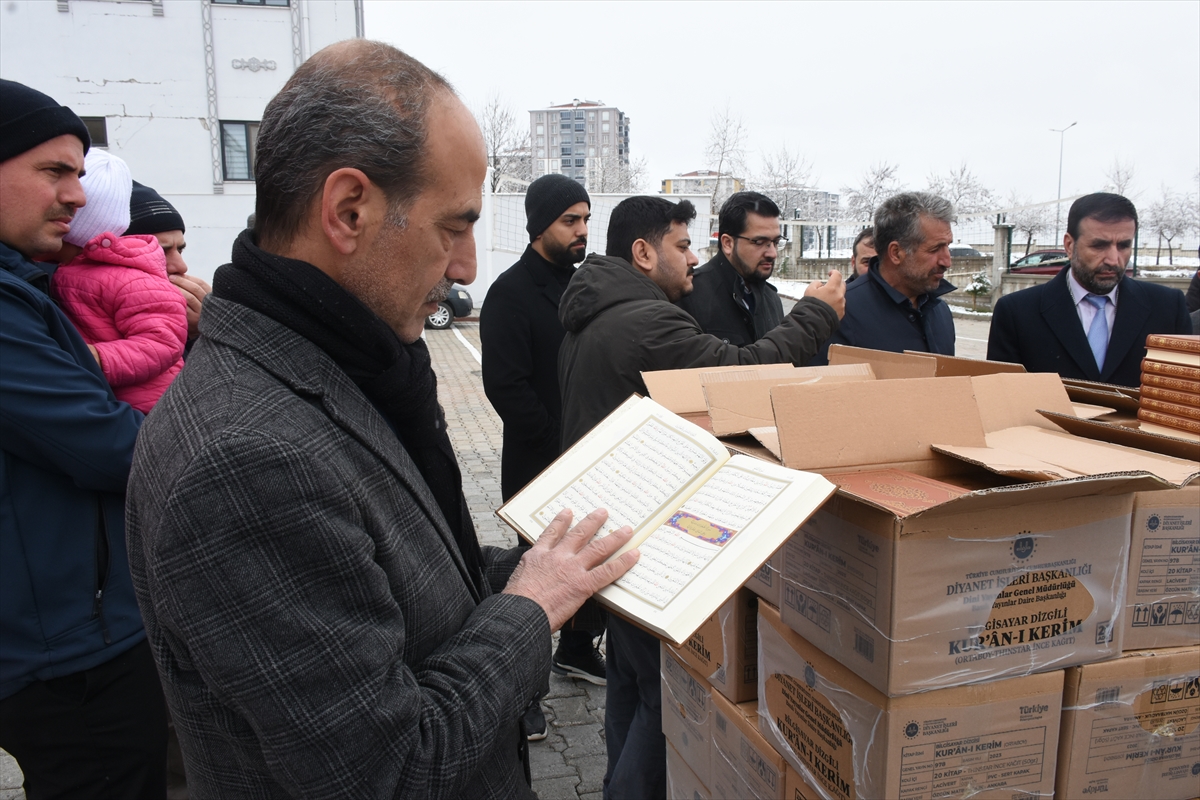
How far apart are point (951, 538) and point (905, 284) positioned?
112 inches

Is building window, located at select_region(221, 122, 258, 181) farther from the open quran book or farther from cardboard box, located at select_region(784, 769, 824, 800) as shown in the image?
cardboard box, located at select_region(784, 769, 824, 800)

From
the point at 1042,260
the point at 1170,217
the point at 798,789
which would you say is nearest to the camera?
the point at 798,789

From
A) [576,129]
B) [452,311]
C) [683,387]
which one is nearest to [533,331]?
Result: [683,387]

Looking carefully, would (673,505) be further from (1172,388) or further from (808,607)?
(1172,388)

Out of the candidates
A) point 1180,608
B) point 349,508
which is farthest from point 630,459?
point 1180,608

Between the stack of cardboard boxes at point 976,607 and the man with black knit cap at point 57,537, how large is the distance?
1.37m

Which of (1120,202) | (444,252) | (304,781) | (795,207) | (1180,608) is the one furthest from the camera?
(795,207)

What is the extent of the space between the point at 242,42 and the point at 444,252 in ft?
64.5

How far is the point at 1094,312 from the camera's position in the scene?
3.77 meters

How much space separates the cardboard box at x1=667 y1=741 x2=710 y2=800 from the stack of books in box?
4.73 feet

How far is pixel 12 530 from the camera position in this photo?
175 cm

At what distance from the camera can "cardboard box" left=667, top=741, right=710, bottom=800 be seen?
2242mm

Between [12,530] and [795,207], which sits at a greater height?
[795,207]

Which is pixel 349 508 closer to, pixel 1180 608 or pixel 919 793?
pixel 919 793
